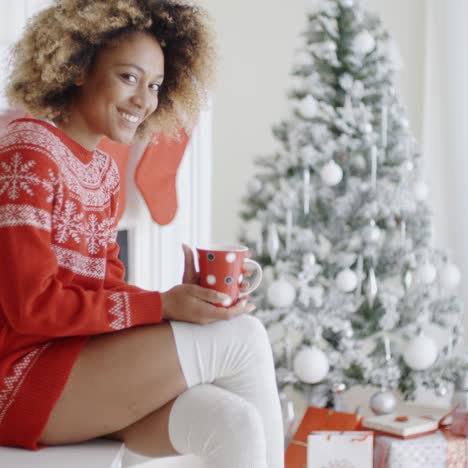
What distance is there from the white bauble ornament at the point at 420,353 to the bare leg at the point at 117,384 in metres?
1.46

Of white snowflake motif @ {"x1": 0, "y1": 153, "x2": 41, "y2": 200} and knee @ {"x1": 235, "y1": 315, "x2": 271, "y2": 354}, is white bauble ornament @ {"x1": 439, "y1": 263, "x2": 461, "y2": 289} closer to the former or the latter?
knee @ {"x1": 235, "y1": 315, "x2": 271, "y2": 354}

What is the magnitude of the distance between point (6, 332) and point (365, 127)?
1624mm

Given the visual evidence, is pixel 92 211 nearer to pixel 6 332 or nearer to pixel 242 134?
pixel 6 332

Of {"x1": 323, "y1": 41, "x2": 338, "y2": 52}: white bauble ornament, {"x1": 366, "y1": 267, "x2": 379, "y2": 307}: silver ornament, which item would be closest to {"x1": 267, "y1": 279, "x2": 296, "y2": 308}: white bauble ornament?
{"x1": 366, "y1": 267, "x2": 379, "y2": 307}: silver ornament

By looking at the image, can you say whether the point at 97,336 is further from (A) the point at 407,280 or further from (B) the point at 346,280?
(A) the point at 407,280

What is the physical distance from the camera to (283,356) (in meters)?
2.69

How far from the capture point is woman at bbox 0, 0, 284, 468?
1.18 m

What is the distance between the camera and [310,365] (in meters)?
2.50

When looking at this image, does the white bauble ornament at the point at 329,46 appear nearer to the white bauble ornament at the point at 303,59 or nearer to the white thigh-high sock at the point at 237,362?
the white bauble ornament at the point at 303,59

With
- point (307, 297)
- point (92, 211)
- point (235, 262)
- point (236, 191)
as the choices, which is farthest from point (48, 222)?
point (236, 191)

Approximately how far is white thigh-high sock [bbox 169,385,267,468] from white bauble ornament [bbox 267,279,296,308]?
50.2 inches

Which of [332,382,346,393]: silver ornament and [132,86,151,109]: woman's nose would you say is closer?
[132,86,151,109]: woman's nose

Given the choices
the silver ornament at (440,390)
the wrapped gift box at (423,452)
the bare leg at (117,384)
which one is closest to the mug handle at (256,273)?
the bare leg at (117,384)

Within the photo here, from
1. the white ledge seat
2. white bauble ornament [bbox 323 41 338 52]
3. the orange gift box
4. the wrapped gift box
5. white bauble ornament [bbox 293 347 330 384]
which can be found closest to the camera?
the white ledge seat
